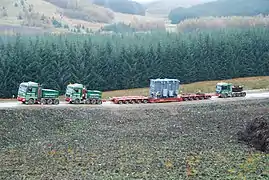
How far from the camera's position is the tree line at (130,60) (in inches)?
2820

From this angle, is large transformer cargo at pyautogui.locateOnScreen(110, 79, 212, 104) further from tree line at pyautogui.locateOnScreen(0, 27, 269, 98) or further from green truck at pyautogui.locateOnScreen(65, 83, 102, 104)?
tree line at pyautogui.locateOnScreen(0, 27, 269, 98)

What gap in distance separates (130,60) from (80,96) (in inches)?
1393

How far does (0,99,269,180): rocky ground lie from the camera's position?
26375 mm

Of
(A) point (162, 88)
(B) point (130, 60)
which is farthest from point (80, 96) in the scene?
A: (B) point (130, 60)

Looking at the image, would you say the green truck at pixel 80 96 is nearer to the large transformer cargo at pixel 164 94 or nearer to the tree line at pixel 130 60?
the large transformer cargo at pixel 164 94

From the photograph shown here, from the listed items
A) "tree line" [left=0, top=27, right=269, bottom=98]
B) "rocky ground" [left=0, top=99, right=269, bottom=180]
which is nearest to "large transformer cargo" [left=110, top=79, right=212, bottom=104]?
"rocky ground" [left=0, top=99, right=269, bottom=180]

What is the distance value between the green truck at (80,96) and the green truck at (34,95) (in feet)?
6.96

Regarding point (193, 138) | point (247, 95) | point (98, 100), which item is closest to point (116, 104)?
point (98, 100)

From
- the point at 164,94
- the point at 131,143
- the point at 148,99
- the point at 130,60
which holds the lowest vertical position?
the point at 131,143

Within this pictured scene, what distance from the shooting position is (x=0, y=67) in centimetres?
7031

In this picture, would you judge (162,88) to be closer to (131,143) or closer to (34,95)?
(34,95)

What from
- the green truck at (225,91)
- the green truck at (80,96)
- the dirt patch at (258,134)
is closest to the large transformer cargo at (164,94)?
the green truck at (225,91)

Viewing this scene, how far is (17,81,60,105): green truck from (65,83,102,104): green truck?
2.12 m

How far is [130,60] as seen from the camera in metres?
80.6
